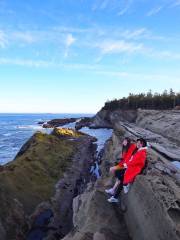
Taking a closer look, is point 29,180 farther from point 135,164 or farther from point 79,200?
point 135,164

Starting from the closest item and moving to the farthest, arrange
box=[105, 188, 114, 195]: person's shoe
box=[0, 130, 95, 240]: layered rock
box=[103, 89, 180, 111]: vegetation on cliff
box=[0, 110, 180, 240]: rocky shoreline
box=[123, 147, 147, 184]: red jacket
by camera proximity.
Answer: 1. box=[0, 110, 180, 240]: rocky shoreline
2. box=[123, 147, 147, 184]: red jacket
3. box=[105, 188, 114, 195]: person's shoe
4. box=[0, 130, 95, 240]: layered rock
5. box=[103, 89, 180, 111]: vegetation on cliff

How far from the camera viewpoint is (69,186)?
3503cm

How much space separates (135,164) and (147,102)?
11999 cm

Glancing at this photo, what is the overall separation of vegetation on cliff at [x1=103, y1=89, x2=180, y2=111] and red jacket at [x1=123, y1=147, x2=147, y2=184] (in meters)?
105

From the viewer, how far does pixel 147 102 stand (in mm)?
134000

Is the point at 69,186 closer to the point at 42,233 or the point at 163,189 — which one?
the point at 42,233

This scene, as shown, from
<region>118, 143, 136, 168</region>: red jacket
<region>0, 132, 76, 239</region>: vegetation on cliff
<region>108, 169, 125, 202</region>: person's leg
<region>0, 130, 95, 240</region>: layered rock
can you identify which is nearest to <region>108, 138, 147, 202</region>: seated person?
<region>118, 143, 136, 168</region>: red jacket

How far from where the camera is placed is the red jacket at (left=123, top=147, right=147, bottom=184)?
51.6 feet

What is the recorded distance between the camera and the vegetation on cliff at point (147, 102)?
12351 cm

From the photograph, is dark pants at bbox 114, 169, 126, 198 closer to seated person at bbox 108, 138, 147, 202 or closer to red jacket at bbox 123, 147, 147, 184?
seated person at bbox 108, 138, 147, 202

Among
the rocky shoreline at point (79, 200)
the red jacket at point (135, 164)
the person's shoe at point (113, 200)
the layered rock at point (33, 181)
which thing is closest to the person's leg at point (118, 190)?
the person's shoe at point (113, 200)

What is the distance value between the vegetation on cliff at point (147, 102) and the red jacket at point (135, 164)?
105317 millimetres

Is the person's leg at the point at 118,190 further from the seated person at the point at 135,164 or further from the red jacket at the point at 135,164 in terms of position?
the red jacket at the point at 135,164

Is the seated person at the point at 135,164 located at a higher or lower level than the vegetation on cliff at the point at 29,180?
higher
